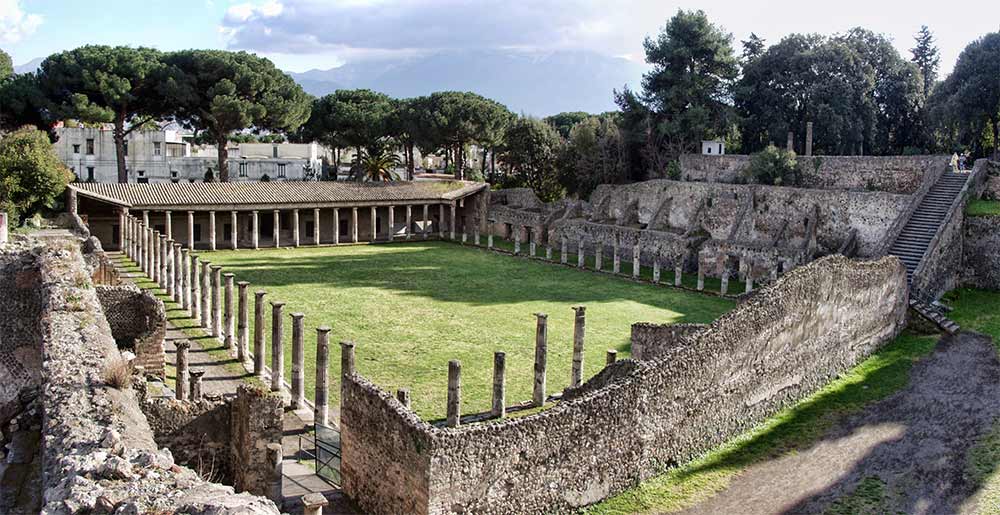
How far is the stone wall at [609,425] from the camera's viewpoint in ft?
39.0

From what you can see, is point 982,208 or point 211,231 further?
point 211,231

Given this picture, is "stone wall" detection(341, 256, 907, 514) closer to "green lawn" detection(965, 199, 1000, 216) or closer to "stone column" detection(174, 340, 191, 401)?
"stone column" detection(174, 340, 191, 401)

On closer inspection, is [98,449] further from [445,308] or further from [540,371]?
[445,308]

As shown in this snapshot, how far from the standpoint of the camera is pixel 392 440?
12.2 m

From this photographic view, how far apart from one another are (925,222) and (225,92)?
119 ft

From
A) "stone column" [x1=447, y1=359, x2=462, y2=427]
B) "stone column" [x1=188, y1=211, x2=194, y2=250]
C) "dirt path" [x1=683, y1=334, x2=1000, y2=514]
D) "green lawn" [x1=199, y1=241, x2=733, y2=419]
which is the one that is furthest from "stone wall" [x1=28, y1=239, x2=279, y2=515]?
"stone column" [x1=188, y1=211, x2=194, y2=250]

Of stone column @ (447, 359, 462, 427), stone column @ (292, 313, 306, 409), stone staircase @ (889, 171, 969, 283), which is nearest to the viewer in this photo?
stone column @ (447, 359, 462, 427)

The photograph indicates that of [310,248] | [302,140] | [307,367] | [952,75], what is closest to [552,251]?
[310,248]

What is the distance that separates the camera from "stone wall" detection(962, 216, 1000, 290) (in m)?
32.2

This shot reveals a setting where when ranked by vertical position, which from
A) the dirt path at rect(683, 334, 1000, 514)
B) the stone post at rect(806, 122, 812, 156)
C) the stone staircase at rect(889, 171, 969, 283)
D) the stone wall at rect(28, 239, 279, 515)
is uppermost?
A: the stone post at rect(806, 122, 812, 156)

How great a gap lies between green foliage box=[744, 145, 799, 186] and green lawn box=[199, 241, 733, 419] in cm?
988

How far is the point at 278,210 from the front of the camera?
47906 mm

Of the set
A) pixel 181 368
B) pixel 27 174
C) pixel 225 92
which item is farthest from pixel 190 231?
pixel 181 368

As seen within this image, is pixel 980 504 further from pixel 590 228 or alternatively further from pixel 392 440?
pixel 590 228
